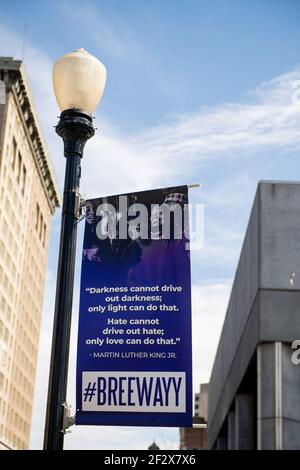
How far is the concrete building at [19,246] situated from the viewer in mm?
99062

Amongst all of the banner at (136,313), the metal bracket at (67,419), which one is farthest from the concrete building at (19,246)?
the metal bracket at (67,419)

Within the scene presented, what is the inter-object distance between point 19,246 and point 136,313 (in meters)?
104

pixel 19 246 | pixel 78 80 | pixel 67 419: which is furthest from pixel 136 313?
pixel 19 246

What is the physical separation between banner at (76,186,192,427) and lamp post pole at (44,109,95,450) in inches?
7.6

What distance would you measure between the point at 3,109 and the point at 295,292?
8592 centimetres

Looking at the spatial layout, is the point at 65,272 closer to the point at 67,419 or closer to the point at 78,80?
the point at 67,419

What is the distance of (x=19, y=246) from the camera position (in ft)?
356

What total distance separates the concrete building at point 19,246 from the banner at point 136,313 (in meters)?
90.7

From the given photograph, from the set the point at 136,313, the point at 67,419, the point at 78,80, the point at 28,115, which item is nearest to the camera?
the point at 67,419

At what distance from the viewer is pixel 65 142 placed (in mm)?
7164

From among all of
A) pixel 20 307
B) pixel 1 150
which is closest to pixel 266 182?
pixel 1 150

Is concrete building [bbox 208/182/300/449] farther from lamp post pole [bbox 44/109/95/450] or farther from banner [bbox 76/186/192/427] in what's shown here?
lamp post pole [bbox 44/109/95/450]

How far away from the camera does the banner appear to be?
632cm

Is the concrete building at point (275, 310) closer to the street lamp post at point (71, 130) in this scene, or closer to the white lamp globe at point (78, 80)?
the street lamp post at point (71, 130)
